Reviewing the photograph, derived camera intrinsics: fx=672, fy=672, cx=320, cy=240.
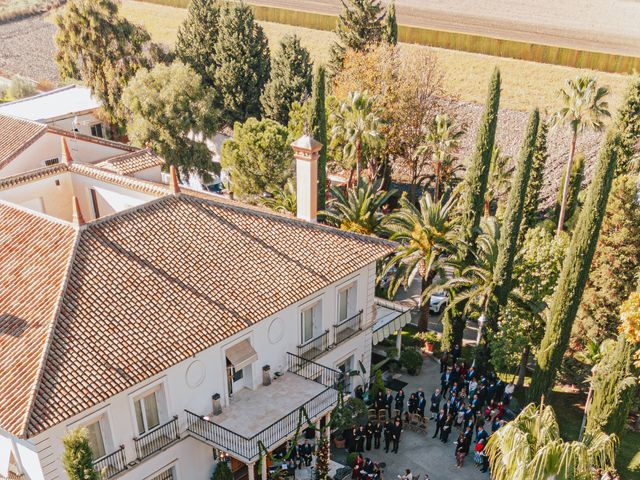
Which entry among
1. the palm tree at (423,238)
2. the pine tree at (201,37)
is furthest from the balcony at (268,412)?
the pine tree at (201,37)

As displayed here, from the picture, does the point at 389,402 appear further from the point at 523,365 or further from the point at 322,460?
the point at 523,365

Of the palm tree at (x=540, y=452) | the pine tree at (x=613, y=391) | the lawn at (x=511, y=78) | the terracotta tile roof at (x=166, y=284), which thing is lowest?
the pine tree at (x=613, y=391)

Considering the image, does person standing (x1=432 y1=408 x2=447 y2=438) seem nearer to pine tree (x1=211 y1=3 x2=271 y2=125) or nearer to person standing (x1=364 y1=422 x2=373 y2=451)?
person standing (x1=364 y1=422 x2=373 y2=451)

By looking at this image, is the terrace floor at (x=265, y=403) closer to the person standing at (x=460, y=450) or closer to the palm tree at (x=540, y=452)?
the person standing at (x=460, y=450)

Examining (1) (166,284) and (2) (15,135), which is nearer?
(1) (166,284)

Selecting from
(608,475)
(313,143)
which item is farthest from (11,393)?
(608,475)

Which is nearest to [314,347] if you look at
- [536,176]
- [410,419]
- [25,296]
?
[410,419]

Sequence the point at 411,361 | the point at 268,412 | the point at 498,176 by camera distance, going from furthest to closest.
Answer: the point at 498,176
the point at 411,361
the point at 268,412
